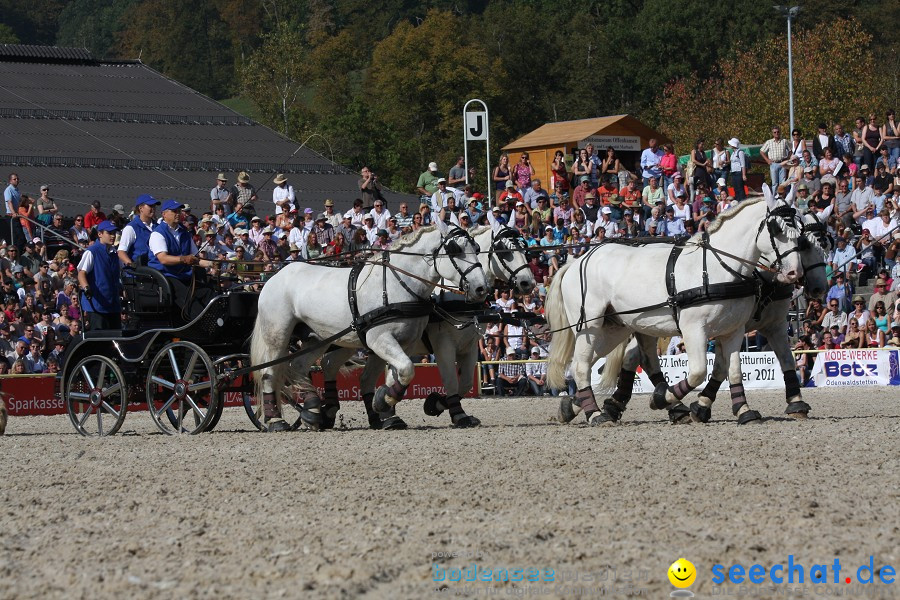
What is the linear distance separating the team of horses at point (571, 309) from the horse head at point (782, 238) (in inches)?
0.5

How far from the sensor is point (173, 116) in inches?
1594

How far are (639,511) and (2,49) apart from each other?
3853cm

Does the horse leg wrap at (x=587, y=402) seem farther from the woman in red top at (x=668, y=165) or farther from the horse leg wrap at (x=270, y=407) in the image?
the woman in red top at (x=668, y=165)

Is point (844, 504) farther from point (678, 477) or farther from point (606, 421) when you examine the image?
point (606, 421)

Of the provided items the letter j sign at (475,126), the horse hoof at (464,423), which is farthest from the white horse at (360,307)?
the letter j sign at (475,126)

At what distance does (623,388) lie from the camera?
12.5m

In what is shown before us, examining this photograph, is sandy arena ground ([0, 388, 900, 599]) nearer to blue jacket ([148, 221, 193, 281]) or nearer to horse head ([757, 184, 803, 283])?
horse head ([757, 184, 803, 283])

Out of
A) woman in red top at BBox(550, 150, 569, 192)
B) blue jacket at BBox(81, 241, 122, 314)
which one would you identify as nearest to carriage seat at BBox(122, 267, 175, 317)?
blue jacket at BBox(81, 241, 122, 314)

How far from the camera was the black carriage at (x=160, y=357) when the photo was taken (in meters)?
12.2

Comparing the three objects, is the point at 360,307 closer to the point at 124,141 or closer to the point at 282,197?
the point at 282,197

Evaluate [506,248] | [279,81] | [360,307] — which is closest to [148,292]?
[360,307]

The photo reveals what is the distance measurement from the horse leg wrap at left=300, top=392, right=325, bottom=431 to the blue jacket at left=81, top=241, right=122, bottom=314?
7.36 ft

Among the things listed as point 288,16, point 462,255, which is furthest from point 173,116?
point 288,16

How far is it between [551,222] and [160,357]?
37.5ft
